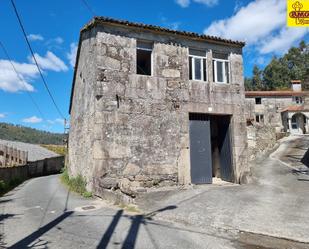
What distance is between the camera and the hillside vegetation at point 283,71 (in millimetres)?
52531

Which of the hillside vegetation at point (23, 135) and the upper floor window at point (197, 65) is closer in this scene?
the upper floor window at point (197, 65)

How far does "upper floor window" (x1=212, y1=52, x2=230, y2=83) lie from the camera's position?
13.2 m

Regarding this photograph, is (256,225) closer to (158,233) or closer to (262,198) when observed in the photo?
(158,233)

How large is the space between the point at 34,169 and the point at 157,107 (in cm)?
2137

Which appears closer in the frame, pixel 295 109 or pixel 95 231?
pixel 95 231

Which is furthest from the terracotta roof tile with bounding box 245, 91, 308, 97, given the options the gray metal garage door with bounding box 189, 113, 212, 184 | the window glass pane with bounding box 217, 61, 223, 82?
the gray metal garage door with bounding box 189, 113, 212, 184

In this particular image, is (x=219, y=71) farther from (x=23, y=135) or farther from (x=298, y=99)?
(x=23, y=135)

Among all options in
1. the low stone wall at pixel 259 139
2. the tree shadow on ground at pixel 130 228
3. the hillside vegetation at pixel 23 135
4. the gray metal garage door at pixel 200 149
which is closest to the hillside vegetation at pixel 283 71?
the low stone wall at pixel 259 139

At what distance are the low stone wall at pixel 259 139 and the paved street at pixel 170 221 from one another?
11668 mm

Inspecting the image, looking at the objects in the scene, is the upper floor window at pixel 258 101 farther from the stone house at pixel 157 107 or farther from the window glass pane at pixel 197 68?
the window glass pane at pixel 197 68

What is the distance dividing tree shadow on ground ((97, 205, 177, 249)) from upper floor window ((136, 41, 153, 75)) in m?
6.84

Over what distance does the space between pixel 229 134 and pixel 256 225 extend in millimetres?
7104

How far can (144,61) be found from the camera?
12812 millimetres

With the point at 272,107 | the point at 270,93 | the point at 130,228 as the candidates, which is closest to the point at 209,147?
the point at 130,228
